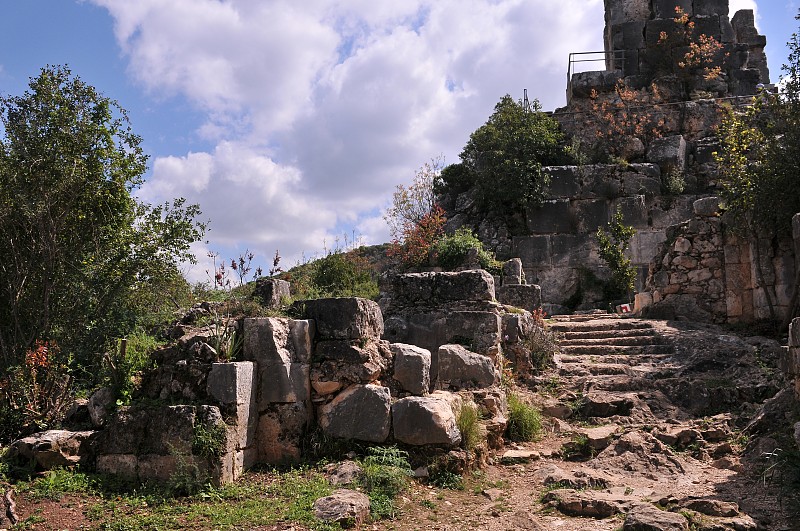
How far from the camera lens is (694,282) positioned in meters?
14.7

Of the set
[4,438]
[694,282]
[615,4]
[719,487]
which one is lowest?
[719,487]

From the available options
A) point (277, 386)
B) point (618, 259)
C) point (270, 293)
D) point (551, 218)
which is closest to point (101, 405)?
point (277, 386)

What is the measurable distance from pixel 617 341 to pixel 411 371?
6.56 m

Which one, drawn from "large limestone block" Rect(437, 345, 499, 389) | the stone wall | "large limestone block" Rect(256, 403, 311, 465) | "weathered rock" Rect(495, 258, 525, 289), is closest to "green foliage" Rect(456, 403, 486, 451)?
"large limestone block" Rect(437, 345, 499, 389)

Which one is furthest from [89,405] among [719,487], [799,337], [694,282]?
[694,282]

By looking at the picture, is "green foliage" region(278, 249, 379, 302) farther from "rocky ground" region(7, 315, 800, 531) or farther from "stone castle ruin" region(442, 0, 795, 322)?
"stone castle ruin" region(442, 0, 795, 322)

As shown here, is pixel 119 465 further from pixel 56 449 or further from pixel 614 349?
pixel 614 349

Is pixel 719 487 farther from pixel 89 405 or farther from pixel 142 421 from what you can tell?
pixel 89 405

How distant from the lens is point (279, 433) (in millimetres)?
6969

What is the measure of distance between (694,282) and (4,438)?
12.8 m

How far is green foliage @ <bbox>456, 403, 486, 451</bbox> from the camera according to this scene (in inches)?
283

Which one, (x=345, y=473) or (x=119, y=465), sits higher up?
(x=119, y=465)

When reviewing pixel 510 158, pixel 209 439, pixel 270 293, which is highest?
pixel 510 158

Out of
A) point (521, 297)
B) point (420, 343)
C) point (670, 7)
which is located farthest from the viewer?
point (670, 7)
